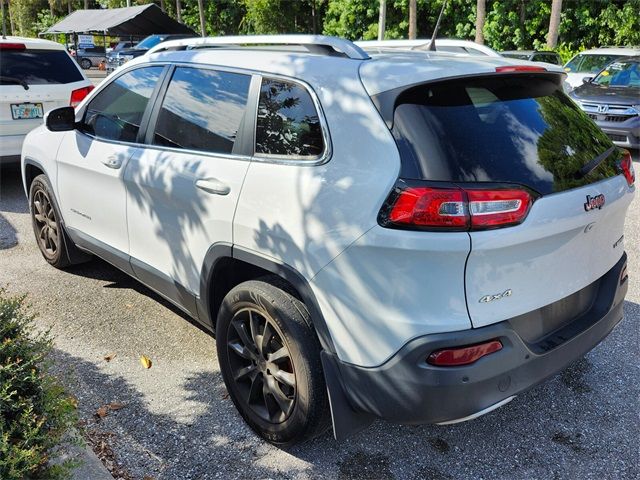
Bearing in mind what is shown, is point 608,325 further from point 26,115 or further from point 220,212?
point 26,115

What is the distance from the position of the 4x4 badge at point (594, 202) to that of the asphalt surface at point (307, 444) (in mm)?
1195


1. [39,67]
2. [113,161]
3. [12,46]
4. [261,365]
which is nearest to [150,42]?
[39,67]

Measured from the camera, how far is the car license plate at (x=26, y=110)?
22.3 ft

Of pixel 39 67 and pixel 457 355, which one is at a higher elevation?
pixel 39 67

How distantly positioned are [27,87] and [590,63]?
38.5ft

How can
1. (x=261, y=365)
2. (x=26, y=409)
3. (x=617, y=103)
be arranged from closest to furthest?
1. (x=26, y=409)
2. (x=261, y=365)
3. (x=617, y=103)

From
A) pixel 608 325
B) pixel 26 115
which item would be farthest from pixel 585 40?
pixel 608 325

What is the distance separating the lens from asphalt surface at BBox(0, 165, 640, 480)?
8.99 feet

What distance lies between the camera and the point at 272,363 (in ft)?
9.08

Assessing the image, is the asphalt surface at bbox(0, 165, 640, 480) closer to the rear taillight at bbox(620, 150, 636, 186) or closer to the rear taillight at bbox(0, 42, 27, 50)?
the rear taillight at bbox(620, 150, 636, 186)

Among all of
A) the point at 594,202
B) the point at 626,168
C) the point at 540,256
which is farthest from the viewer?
the point at 626,168

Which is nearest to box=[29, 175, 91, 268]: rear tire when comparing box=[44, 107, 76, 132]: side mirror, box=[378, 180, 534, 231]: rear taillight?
box=[44, 107, 76, 132]: side mirror

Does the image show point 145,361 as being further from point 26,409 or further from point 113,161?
point 26,409

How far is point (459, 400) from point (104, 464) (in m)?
1.66
